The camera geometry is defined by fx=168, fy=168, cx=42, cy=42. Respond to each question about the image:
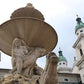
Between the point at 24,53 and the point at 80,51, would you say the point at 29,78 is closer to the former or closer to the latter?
the point at 24,53

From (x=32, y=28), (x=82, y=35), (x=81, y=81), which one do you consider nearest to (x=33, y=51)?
(x=32, y=28)

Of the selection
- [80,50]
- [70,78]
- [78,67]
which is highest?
[80,50]

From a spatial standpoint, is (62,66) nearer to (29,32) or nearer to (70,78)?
(70,78)

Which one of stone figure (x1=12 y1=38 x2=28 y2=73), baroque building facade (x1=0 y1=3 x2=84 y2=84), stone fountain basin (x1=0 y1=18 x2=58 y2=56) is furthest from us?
baroque building facade (x1=0 y1=3 x2=84 y2=84)

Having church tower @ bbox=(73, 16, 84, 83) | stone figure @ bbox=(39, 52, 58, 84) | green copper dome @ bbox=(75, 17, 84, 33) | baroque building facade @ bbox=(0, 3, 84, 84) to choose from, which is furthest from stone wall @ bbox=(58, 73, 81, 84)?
stone figure @ bbox=(39, 52, 58, 84)

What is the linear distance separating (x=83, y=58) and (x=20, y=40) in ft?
106

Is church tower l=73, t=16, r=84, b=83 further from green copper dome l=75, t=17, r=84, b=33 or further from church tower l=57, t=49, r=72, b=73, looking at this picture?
church tower l=57, t=49, r=72, b=73

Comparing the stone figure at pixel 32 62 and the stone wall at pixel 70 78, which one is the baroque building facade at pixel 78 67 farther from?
the stone figure at pixel 32 62

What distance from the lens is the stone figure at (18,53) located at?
3451mm

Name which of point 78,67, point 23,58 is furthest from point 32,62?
point 78,67

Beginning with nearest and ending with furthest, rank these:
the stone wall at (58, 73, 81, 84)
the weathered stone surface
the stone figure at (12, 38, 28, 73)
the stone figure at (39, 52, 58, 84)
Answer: the stone figure at (39, 52, 58, 84), the weathered stone surface, the stone figure at (12, 38, 28, 73), the stone wall at (58, 73, 81, 84)

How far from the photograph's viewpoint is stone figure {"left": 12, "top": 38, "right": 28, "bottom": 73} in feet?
11.3

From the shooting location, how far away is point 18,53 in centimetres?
356

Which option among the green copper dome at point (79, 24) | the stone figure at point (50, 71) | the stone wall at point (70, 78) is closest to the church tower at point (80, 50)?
the green copper dome at point (79, 24)
